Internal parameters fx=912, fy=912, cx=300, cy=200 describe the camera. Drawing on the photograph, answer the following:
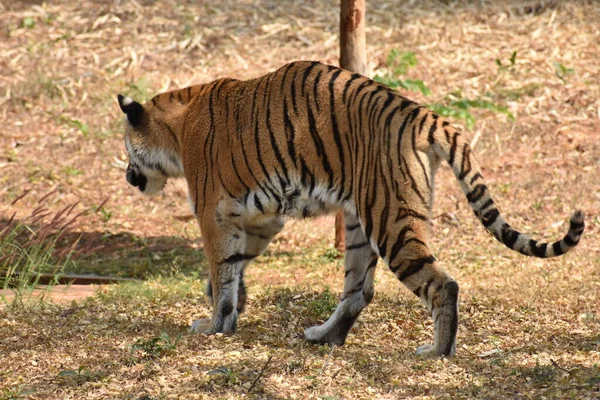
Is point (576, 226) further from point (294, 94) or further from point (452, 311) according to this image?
point (294, 94)

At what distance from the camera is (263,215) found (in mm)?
5816

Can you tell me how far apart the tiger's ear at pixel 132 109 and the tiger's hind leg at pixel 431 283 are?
2.41m

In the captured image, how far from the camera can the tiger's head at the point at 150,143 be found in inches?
252

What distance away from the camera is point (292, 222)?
9.28 m

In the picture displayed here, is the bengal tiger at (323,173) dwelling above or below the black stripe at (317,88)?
below

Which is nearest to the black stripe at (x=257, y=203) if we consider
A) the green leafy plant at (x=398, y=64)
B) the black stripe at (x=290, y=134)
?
the black stripe at (x=290, y=134)

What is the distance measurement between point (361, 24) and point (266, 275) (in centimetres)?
229

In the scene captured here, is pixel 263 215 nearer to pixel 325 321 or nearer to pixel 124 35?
pixel 325 321

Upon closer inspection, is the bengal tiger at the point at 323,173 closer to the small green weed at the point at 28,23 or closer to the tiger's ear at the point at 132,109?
the tiger's ear at the point at 132,109

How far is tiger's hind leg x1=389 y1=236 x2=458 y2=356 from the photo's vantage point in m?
4.96

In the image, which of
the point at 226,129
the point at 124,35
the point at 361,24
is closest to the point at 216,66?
the point at 124,35

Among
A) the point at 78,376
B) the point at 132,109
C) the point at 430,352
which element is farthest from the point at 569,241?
the point at 132,109

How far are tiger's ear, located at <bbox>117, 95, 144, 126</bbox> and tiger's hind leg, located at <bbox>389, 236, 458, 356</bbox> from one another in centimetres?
241

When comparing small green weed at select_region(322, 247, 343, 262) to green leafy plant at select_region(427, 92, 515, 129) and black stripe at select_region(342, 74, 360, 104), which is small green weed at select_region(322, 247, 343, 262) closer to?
green leafy plant at select_region(427, 92, 515, 129)
